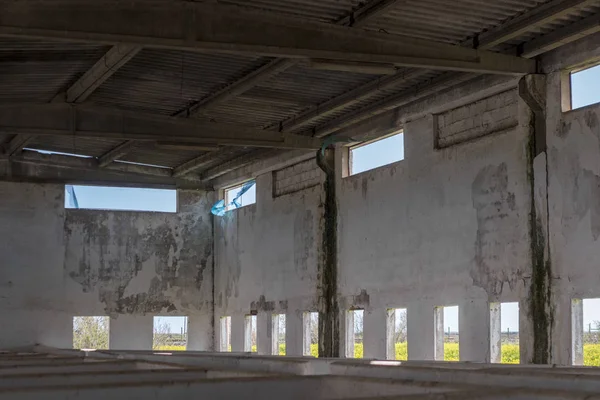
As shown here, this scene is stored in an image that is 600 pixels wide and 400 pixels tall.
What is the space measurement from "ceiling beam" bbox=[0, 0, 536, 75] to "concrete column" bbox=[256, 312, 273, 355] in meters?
11.0

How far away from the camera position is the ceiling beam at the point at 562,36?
13.4 meters

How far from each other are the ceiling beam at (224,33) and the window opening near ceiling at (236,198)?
37.9ft

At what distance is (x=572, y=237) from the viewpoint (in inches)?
557

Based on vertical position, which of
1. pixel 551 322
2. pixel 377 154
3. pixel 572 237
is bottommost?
pixel 551 322

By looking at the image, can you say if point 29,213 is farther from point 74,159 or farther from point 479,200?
point 479,200

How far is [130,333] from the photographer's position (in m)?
25.8

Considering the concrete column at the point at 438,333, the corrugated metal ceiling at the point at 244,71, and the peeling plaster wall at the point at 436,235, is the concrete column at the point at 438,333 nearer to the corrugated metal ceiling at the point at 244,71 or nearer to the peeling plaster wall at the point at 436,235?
the peeling plaster wall at the point at 436,235

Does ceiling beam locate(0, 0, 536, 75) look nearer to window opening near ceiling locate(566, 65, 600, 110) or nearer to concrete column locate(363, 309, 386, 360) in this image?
window opening near ceiling locate(566, 65, 600, 110)

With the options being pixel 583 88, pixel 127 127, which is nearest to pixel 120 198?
pixel 127 127

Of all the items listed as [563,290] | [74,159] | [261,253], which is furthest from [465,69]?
[74,159]

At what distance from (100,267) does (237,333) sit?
14.4 feet

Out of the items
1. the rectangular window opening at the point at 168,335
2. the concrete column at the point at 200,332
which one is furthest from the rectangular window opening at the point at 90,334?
the concrete column at the point at 200,332

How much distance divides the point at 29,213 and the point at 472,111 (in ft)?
44.9

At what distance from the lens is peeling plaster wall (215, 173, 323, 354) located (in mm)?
21703
